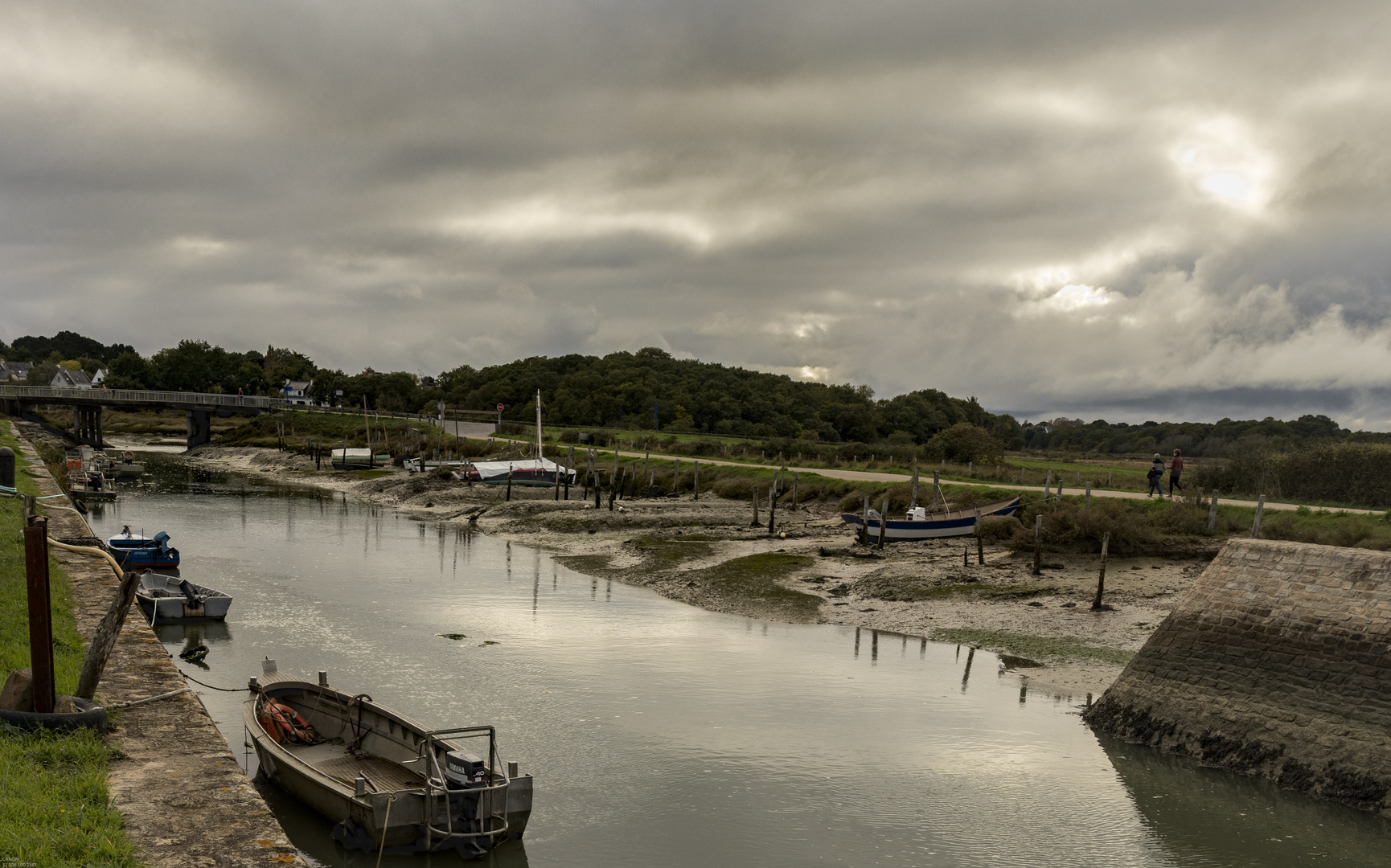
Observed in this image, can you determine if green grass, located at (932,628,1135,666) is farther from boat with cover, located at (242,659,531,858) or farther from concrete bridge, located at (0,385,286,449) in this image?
concrete bridge, located at (0,385,286,449)

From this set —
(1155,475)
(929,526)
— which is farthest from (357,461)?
(1155,475)

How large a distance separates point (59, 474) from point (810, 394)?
9978 centimetres

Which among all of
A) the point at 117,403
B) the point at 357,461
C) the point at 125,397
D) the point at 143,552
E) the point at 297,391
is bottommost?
the point at 357,461

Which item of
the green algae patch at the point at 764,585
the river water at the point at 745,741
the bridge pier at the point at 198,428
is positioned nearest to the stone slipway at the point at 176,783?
the river water at the point at 745,741

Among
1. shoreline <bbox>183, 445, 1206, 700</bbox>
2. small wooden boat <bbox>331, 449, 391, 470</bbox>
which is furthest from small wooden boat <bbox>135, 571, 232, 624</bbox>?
small wooden boat <bbox>331, 449, 391, 470</bbox>

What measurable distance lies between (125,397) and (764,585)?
10369cm

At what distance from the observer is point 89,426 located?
356 feet

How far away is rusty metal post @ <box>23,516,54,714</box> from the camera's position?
411 inches

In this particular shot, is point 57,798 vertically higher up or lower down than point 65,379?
lower down

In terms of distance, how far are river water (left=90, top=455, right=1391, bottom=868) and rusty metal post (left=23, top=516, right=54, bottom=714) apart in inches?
161

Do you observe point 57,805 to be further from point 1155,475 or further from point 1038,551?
point 1155,475

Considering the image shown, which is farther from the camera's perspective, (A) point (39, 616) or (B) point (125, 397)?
(B) point (125, 397)

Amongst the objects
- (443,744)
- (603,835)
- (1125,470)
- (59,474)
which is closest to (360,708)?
(443,744)

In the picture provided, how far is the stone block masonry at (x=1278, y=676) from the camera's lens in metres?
15.4
